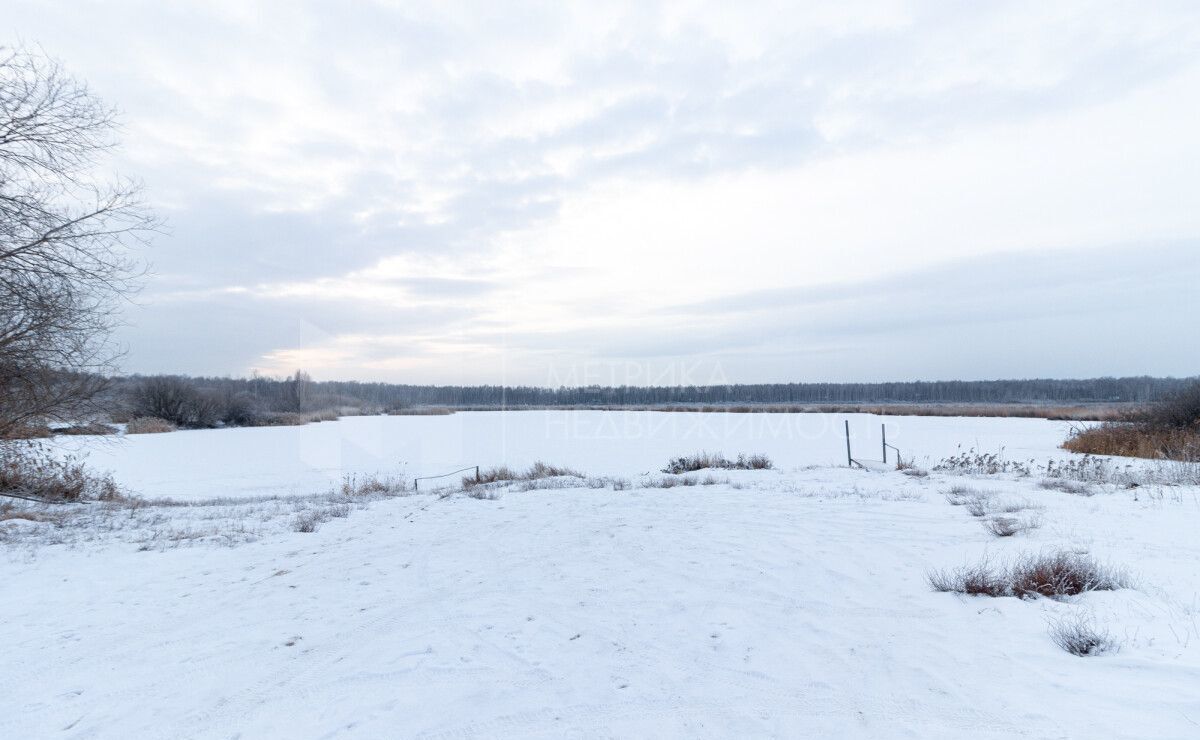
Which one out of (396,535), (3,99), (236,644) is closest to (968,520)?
(396,535)

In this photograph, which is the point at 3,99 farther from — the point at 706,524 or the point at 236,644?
the point at 706,524

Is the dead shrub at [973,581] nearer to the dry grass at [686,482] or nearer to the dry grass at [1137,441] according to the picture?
the dry grass at [686,482]

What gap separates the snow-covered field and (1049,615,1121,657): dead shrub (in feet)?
0.32

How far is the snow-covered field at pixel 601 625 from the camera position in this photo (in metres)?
3.35

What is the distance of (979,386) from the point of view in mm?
115062

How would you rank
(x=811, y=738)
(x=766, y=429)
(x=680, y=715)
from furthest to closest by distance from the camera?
(x=766, y=429) → (x=680, y=715) → (x=811, y=738)

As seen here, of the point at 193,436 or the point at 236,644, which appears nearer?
the point at 236,644

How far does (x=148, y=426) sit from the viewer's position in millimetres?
39500

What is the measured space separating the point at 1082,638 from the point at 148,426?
160 feet

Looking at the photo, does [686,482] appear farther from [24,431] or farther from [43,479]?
[43,479]

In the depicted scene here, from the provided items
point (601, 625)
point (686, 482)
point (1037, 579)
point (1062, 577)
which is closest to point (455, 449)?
point (686, 482)

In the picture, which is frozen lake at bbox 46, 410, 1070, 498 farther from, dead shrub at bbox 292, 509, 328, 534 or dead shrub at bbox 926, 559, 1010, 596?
dead shrub at bbox 926, 559, 1010, 596

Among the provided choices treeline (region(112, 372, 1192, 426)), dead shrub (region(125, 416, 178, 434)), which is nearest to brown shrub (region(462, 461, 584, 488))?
dead shrub (region(125, 416, 178, 434))

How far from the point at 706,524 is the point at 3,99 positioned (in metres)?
11.7
